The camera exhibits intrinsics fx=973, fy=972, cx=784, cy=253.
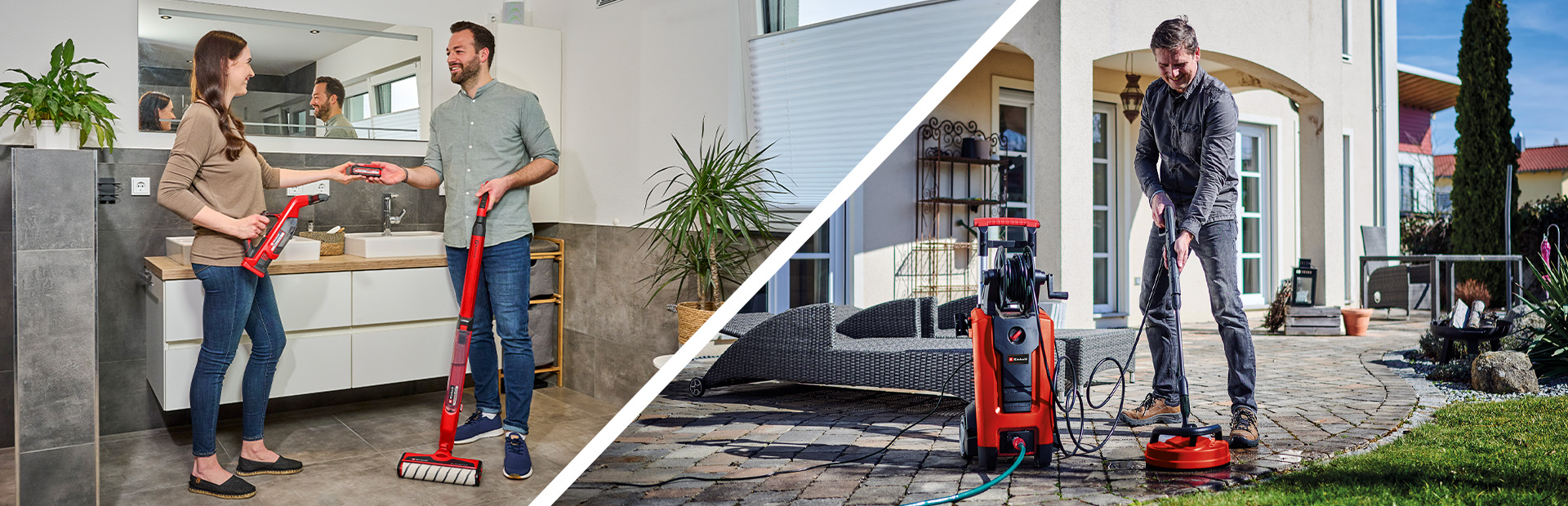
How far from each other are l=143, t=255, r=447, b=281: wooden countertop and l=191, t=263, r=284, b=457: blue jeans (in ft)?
1.18

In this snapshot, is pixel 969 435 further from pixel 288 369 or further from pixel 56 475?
pixel 288 369

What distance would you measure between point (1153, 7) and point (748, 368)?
267 cm

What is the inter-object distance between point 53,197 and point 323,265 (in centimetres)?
125

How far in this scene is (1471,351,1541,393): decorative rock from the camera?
3.32 metres

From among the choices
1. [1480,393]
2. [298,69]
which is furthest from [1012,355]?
[298,69]

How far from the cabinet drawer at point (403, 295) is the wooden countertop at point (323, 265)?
21 millimetres

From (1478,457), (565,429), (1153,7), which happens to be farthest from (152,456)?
(1153,7)

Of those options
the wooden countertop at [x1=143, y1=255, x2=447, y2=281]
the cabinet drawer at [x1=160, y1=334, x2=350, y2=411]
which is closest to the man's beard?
the wooden countertop at [x1=143, y1=255, x2=447, y2=281]

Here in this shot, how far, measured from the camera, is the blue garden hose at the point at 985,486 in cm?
184

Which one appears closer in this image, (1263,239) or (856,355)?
(856,355)

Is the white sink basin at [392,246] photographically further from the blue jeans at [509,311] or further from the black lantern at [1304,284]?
the black lantern at [1304,284]

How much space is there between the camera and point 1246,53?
4379mm

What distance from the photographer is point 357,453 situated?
9.86 feet

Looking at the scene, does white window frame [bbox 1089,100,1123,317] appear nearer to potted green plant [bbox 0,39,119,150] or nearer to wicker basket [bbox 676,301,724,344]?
wicker basket [bbox 676,301,724,344]
